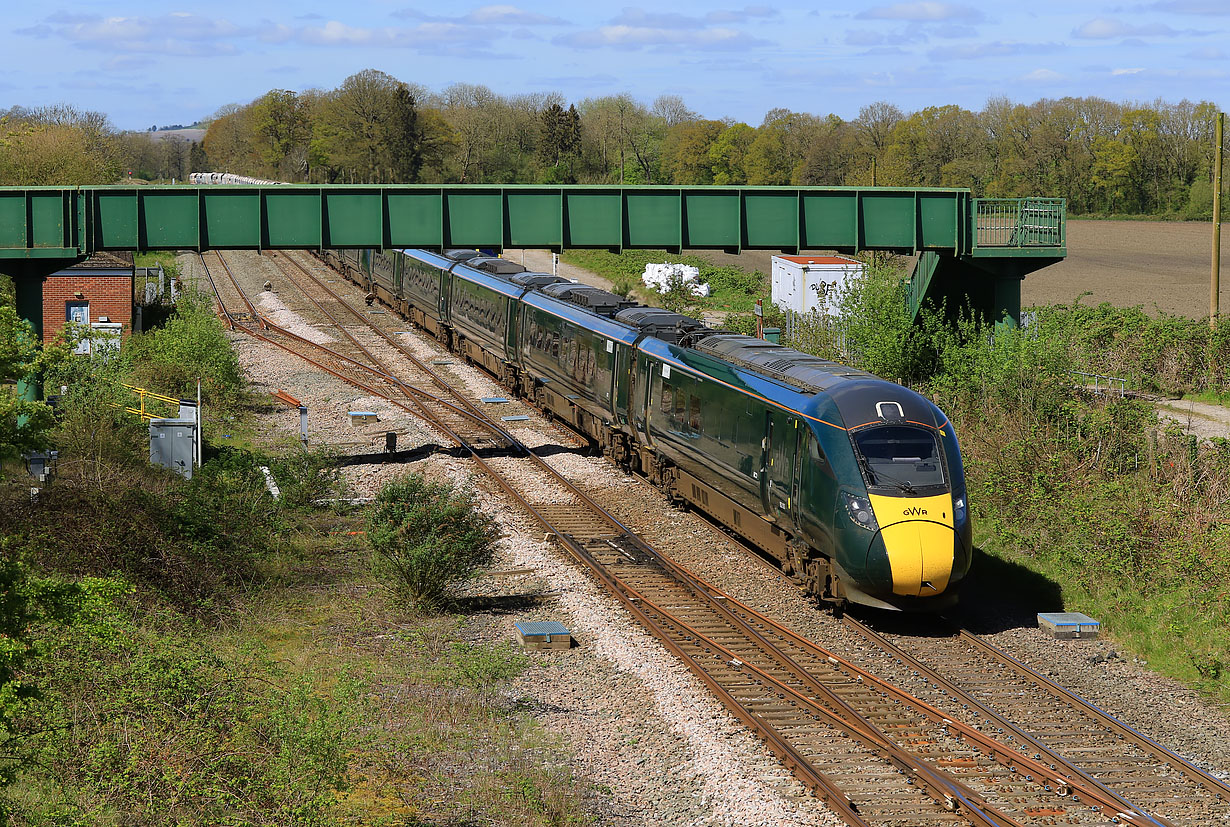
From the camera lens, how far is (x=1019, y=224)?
87.4 ft

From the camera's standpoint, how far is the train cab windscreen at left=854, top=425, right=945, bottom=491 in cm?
1462

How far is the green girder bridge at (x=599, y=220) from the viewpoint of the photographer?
2516cm

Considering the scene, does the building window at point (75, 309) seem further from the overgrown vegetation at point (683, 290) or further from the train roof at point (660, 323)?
the overgrown vegetation at point (683, 290)

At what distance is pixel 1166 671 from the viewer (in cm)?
1399

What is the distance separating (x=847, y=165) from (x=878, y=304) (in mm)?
69686

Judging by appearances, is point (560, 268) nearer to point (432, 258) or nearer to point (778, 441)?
point (432, 258)

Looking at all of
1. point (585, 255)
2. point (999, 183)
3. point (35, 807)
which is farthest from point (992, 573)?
point (999, 183)

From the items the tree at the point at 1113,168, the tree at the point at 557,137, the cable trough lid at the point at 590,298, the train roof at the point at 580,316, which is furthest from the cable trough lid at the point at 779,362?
the tree at the point at 557,137

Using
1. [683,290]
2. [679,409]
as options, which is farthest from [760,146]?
[679,409]

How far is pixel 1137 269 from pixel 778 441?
186 ft

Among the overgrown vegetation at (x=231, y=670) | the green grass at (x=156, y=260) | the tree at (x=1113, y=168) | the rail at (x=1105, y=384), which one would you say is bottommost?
the overgrown vegetation at (x=231, y=670)

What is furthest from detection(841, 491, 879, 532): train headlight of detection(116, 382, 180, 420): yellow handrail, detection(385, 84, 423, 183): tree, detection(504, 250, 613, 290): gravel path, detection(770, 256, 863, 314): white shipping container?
detection(385, 84, 423, 183): tree

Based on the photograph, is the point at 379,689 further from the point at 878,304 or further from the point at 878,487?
the point at 878,304

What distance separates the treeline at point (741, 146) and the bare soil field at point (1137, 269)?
454 centimetres
